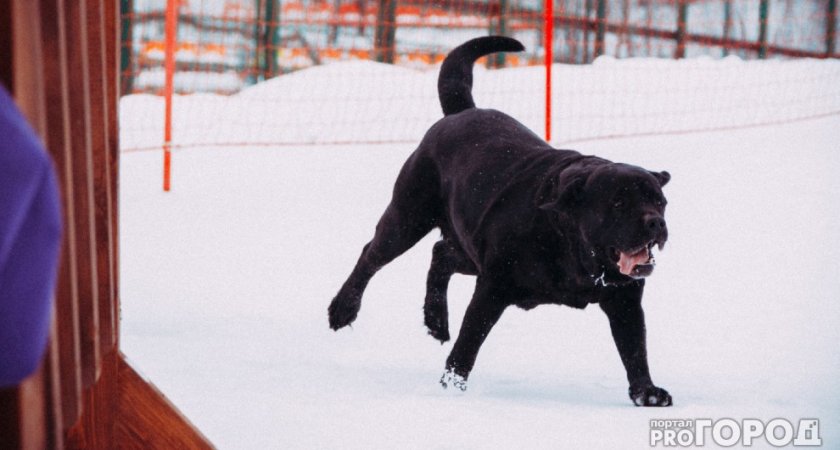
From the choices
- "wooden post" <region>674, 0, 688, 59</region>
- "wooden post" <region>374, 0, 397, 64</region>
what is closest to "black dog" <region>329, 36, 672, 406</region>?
"wooden post" <region>374, 0, 397, 64</region>

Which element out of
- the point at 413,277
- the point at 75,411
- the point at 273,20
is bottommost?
the point at 413,277

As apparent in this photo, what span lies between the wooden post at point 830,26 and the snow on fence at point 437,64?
0.04 feet

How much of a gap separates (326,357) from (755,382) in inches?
32.9

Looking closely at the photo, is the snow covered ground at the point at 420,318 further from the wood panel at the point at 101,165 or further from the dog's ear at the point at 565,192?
the dog's ear at the point at 565,192

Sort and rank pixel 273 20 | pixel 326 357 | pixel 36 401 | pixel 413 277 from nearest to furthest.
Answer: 1. pixel 36 401
2. pixel 326 357
3. pixel 413 277
4. pixel 273 20

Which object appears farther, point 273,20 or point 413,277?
point 273,20

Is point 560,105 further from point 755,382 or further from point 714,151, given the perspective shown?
point 755,382

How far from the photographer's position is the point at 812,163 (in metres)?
4.02

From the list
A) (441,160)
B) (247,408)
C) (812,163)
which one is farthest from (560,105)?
(247,408)

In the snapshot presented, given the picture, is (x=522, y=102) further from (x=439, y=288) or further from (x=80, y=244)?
(x=80, y=244)

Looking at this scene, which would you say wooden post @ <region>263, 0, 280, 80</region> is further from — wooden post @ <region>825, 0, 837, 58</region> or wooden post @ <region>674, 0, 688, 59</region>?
wooden post @ <region>825, 0, 837, 58</region>

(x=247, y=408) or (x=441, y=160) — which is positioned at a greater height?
(x=441, y=160)

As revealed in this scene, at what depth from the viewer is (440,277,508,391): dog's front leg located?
198 centimetres

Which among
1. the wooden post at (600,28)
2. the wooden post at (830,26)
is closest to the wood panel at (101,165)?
the wooden post at (600,28)
